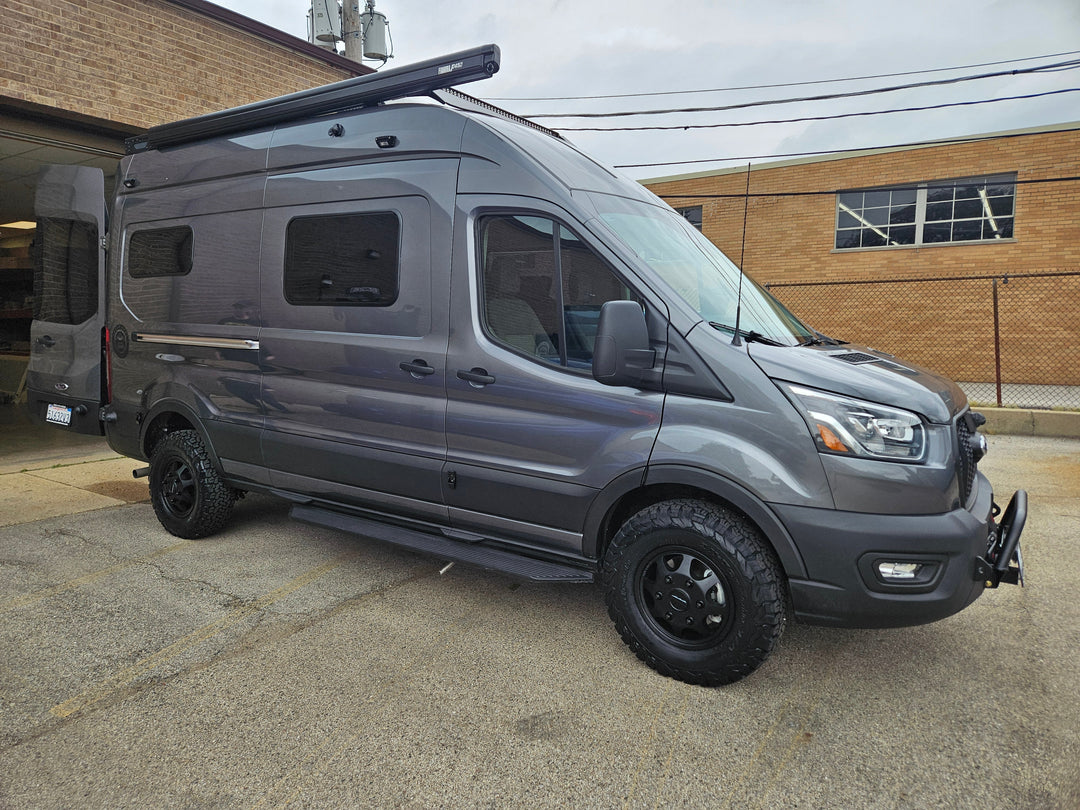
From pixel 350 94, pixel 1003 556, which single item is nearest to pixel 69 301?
pixel 350 94

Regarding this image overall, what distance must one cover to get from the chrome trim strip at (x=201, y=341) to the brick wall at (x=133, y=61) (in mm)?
3915

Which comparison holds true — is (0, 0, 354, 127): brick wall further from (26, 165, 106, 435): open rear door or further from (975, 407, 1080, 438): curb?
(975, 407, 1080, 438): curb

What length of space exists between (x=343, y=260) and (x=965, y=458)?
3123 mm

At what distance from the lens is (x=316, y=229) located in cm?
409

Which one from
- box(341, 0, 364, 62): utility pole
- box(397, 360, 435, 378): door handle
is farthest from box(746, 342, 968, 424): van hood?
box(341, 0, 364, 62): utility pole

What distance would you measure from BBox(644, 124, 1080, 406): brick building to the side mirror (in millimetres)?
13350

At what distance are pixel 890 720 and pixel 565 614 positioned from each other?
1.55 m

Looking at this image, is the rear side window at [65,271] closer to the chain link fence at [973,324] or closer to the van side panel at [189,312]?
the van side panel at [189,312]

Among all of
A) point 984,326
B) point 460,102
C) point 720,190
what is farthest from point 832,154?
point 460,102

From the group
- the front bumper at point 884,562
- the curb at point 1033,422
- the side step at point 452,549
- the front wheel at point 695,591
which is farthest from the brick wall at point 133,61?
the curb at point 1033,422

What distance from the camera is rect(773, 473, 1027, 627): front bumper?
2.67 meters

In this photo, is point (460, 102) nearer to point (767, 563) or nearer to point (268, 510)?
point (767, 563)

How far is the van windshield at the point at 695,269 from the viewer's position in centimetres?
321

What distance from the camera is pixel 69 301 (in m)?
6.07
